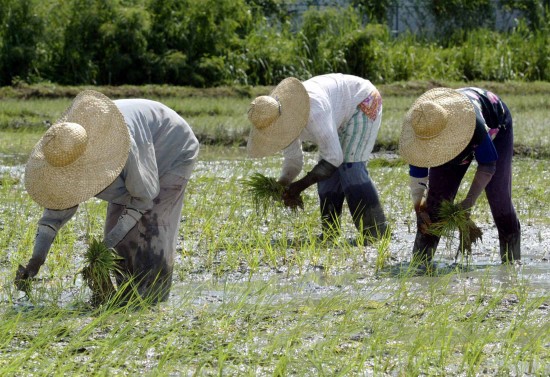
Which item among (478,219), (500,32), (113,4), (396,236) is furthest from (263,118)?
(500,32)

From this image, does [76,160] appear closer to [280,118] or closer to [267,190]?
[280,118]

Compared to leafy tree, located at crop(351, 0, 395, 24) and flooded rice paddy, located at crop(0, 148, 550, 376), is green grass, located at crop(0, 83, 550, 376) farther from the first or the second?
leafy tree, located at crop(351, 0, 395, 24)

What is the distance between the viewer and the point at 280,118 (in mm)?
5328

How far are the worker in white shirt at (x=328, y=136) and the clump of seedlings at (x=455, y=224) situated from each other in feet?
2.17

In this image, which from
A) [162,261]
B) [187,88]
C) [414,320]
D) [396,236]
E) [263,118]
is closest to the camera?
[414,320]

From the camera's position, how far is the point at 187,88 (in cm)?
1410

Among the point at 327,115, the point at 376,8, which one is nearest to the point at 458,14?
the point at 376,8

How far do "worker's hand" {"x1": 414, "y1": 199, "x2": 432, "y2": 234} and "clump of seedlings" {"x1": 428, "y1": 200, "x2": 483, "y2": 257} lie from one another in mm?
29

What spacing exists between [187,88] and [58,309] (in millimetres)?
10236

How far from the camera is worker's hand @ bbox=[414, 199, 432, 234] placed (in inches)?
205

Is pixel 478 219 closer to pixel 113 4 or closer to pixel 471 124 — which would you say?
pixel 471 124

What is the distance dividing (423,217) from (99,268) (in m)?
1.80

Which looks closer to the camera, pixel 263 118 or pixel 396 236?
pixel 263 118

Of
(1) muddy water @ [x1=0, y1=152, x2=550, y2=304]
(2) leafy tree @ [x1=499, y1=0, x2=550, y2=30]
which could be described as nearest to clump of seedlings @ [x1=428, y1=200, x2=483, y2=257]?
(1) muddy water @ [x1=0, y1=152, x2=550, y2=304]
